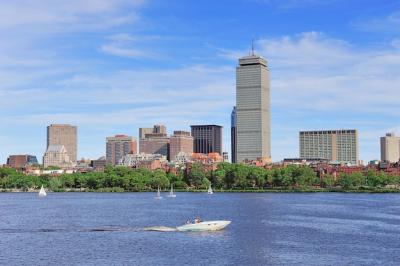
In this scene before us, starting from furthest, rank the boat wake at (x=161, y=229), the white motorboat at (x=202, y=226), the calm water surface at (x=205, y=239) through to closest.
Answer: the boat wake at (x=161, y=229)
the white motorboat at (x=202, y=226)
the calm water surface at (x=205, y=239)

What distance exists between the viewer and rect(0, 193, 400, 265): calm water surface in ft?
248

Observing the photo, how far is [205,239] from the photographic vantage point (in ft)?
301

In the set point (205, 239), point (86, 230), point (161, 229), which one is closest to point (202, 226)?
point (161, 229)

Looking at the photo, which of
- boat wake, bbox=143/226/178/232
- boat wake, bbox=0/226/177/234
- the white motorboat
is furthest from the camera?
boat wake, bbox=0/226/177/234

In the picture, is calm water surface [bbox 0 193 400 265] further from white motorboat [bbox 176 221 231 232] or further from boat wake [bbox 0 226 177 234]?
white motorboat [bbox 176 221 231 232]

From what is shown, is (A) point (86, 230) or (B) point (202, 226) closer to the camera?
(B) point (202, 226)

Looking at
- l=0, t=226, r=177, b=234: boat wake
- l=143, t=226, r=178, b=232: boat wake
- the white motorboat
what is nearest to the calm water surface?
l=0, t=226, r=177, b=234: boat wake

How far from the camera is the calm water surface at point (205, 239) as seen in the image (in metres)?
75.7

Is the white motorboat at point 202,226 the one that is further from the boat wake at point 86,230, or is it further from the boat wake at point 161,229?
the boat wake at point 86,230

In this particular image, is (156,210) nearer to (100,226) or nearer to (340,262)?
(100,226)

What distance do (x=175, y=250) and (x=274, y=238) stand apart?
17.8 m

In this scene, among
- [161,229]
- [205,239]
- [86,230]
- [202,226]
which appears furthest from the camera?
[86,230]

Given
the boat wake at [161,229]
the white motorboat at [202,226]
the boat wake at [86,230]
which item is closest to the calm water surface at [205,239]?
the boat wake at [86,230]

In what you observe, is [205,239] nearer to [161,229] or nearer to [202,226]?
[202,226]
